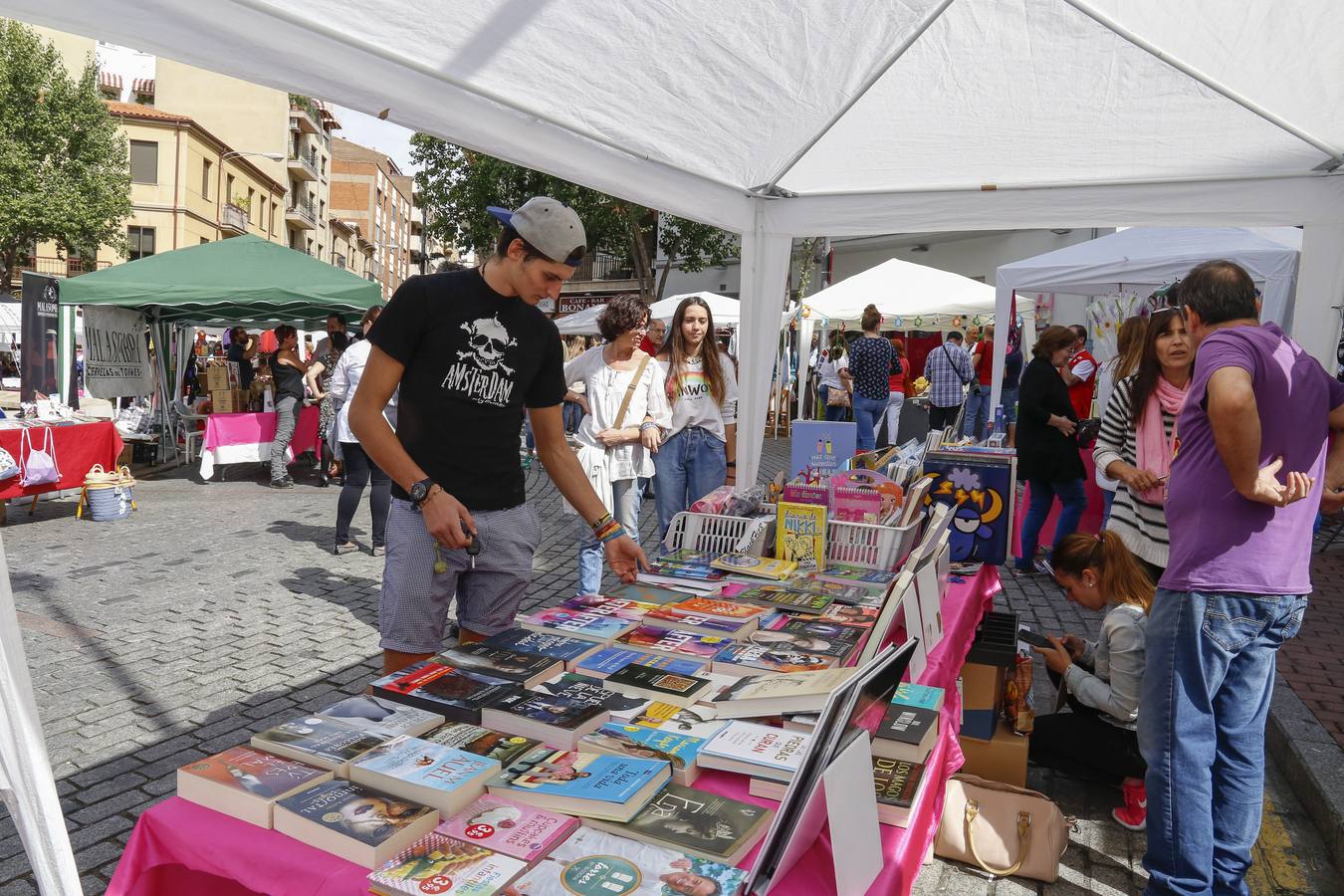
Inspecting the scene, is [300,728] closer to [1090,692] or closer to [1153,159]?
[1090,692]

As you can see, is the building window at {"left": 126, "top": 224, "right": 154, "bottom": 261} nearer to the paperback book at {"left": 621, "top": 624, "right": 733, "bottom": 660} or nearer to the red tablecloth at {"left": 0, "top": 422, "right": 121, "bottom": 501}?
the red tablecloth at {"left": 0, "top": 422, "right": 121, "bottom": 501}

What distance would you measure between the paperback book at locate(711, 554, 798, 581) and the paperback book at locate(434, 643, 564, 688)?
3.78 ft

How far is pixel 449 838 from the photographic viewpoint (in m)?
1.33

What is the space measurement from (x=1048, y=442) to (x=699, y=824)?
529 centimetres

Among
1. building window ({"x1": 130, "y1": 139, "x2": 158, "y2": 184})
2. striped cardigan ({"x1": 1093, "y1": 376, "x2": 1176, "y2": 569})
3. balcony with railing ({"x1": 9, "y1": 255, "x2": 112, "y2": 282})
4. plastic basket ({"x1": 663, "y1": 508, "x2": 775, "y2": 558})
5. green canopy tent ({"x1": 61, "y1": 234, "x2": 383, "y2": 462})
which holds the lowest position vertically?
plastic basket ({"x1": 663, "y1": 508, "x2": 775, "y2": 558})

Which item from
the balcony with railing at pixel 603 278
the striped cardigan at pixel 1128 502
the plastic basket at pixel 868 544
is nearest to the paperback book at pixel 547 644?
the plastic basket at pixel 868 544

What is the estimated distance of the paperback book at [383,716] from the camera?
5.40 feet

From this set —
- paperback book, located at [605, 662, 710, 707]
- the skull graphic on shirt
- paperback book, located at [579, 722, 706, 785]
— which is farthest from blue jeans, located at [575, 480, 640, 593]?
paperback book, located at [579, 722, 706, 785]

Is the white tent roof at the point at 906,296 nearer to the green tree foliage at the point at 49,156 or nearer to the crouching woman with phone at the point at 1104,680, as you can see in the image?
the crouching woman with phone at the point at 1104,680

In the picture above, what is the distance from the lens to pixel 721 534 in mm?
3369

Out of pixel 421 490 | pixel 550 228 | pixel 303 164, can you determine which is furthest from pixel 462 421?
pixel 303 164

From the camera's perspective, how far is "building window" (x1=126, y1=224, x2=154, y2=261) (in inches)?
1523

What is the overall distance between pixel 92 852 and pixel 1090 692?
3400 millimetres

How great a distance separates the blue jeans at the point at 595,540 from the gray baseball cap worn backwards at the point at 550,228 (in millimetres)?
2426
